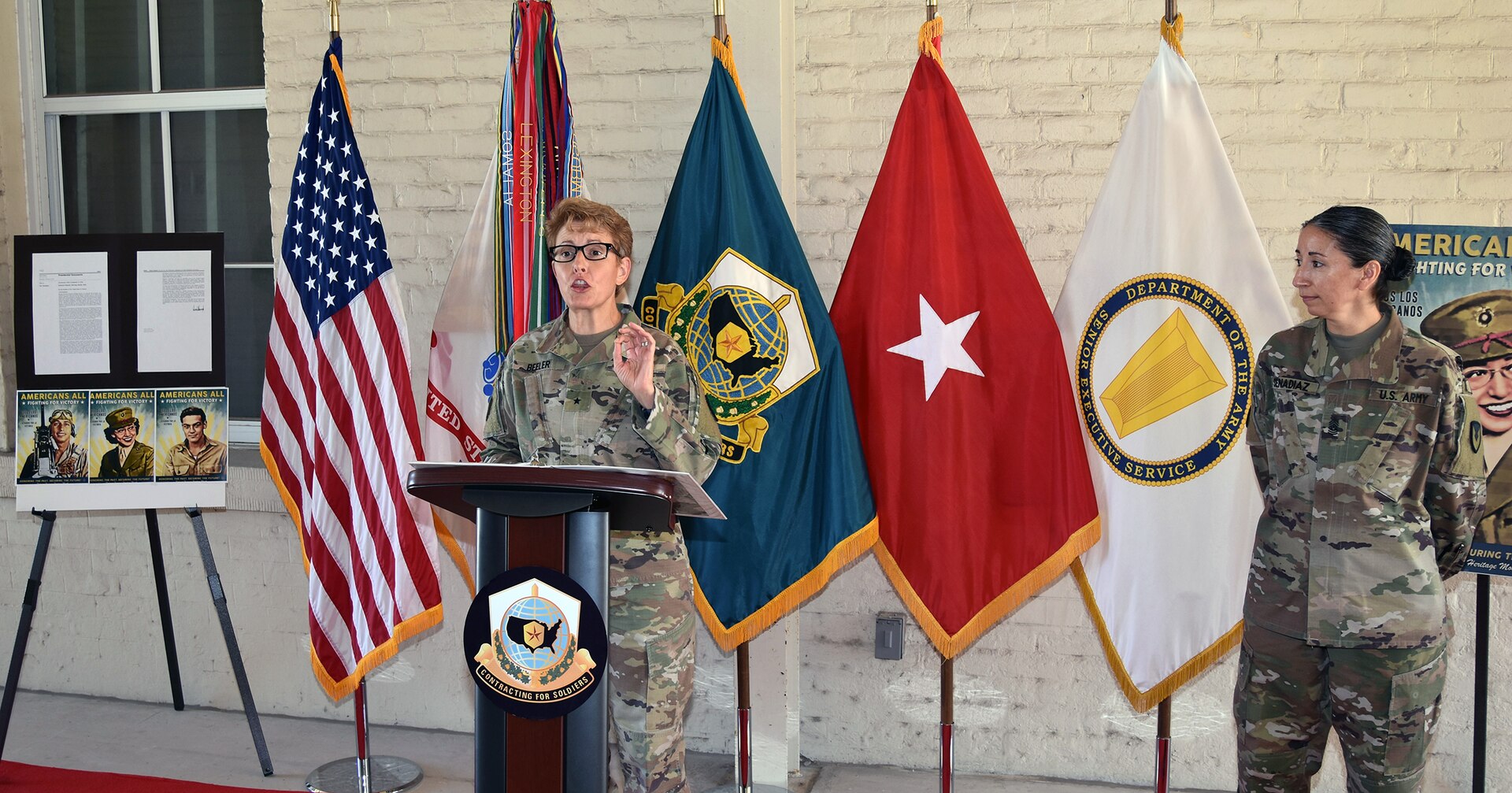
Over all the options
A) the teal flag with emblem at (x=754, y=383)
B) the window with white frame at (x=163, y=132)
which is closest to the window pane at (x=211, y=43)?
the window with white frame at (x=163, y=132)

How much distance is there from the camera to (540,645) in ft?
5.78

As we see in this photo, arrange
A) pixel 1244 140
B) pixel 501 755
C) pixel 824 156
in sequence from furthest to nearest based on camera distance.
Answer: pixel 824 156
pixel 1244 140
pixel 501 755

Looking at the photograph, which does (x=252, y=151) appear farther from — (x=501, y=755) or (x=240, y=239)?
(x=501, y=755)

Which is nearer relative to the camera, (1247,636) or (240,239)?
(1247,636)

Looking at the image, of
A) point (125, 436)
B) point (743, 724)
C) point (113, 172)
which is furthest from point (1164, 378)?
point (113, 172)

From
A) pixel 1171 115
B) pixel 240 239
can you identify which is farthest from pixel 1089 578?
pixel 240 239

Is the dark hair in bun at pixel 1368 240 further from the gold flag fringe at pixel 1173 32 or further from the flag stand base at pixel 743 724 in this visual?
the flag stand base at pixel 743 724

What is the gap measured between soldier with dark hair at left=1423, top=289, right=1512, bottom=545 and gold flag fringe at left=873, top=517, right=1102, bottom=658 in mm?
892

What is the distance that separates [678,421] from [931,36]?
1240 mm

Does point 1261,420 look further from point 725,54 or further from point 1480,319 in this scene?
point 725,54

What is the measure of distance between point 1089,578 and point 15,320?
317 cm

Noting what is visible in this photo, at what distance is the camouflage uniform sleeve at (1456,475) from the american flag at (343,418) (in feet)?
8.05

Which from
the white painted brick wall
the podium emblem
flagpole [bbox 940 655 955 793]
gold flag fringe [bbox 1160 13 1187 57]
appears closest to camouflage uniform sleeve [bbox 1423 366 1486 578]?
the white painted brick wall

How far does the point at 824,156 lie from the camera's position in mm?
3232
